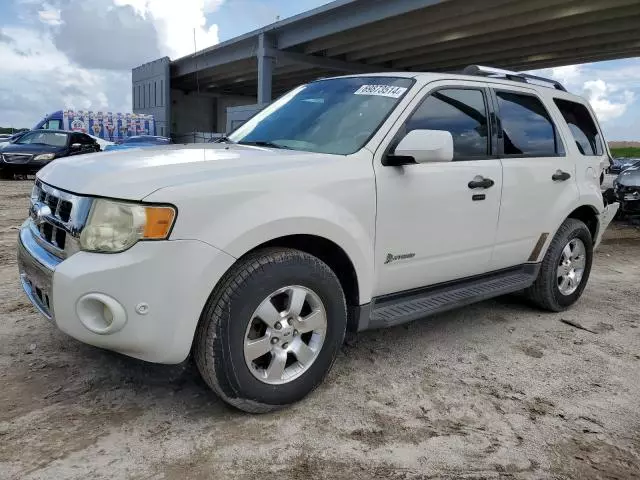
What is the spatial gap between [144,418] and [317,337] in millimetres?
948

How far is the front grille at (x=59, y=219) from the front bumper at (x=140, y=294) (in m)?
0.12

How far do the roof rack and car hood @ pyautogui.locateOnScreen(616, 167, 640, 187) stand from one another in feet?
23.2

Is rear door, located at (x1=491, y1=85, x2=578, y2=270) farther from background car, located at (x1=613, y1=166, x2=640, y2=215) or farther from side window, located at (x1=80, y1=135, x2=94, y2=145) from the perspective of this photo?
side window, located at (x1=80, y1=135, x2=94, y2=145)

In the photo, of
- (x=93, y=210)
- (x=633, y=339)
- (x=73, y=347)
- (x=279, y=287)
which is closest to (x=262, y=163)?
(x=279, y=287)

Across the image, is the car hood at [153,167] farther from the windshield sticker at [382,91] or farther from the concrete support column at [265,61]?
the concrete support column at [265,61]

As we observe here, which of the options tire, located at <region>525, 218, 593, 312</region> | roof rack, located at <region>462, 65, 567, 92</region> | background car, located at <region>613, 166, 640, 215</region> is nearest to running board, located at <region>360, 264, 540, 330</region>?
tire, located at <region>525, 218, 593, 312</region>

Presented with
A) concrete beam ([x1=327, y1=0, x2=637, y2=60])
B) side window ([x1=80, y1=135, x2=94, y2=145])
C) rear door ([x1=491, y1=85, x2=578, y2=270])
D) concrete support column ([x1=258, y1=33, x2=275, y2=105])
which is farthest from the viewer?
concrete support column ([x1=258, y1=33, x2=275, y2=105])

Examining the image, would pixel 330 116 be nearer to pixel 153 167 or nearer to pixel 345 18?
pixel 153 167

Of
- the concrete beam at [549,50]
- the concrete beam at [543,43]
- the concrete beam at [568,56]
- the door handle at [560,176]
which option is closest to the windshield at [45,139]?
the concrete beam at [543,43]

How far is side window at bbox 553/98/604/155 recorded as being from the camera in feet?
15.6

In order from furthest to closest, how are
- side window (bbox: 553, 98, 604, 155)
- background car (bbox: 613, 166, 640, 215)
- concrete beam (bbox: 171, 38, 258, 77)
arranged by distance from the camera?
concrete beam (bbox: 171, 38, 258, 77) < background car (bbox: 613, 166, 640, 215) < side window (bbox: 553, 98, 604, 155)

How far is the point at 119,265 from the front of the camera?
7.62 ft

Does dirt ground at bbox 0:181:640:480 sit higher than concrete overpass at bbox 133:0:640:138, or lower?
lower

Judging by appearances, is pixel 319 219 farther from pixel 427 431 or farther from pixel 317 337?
pixel 427 431
